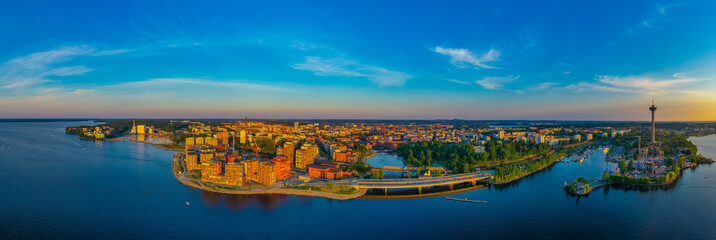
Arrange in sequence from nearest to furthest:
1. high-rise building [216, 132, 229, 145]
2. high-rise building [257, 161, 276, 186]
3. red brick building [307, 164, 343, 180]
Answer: high-rise building [257, 161, 276, 186] < red brick building [307, 164, 343, 180] < high-rise building [216, 132, 229, 145]

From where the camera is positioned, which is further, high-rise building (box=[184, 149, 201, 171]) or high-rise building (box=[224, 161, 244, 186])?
high-rise building (box=[184, 149, 201, 171])

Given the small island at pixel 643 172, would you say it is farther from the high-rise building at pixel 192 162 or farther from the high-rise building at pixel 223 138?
the high-rise building at pixel 223 138

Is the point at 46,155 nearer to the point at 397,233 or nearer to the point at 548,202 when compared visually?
the point at 397,233

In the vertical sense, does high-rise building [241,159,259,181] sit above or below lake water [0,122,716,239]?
above

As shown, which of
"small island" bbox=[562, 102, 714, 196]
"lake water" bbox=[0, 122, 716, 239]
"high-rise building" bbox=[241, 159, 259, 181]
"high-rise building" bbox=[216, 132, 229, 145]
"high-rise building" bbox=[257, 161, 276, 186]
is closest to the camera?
"lake water" bbox=[0, 122, 716, 239]

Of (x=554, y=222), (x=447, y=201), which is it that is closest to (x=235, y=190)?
(x=447, y=201)

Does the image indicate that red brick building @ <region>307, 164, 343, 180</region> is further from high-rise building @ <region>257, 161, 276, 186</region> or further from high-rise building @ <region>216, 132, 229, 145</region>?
high-rise building @ <region>216, 132, 229, 145</region>

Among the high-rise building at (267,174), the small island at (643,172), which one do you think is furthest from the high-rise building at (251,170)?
the small island at (643,172)

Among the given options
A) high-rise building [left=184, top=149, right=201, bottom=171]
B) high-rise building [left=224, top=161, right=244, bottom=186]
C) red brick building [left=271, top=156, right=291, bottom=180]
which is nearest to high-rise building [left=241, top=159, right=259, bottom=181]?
high-rise building [left=224, top=161, right=244, bottom=186]
